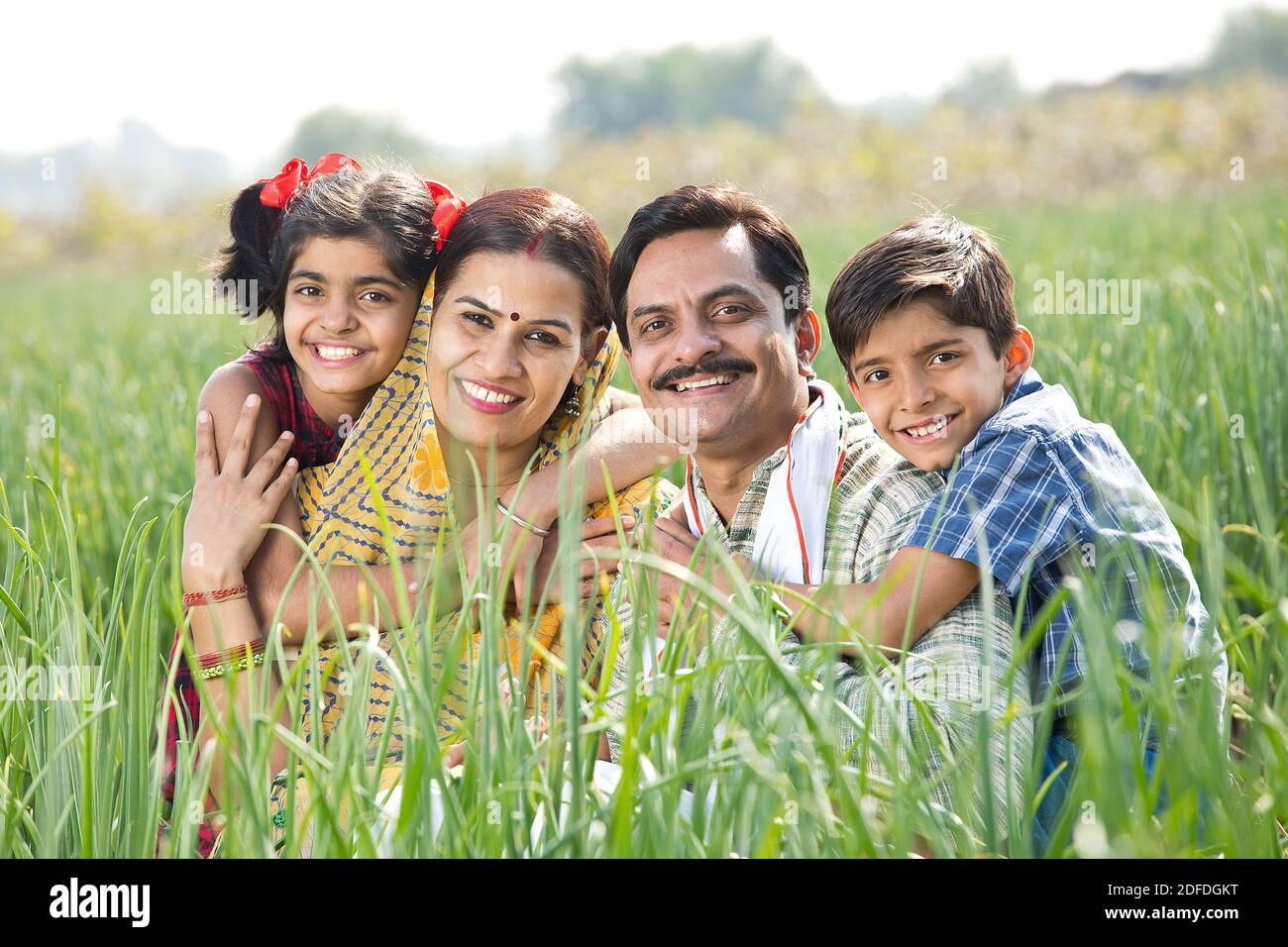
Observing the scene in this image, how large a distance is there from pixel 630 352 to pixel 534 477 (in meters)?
0.29

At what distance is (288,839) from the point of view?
4.03 feet

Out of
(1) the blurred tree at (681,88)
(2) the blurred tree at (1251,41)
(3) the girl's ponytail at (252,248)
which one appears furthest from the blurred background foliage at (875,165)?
(1) the blurred tree at (681,88)

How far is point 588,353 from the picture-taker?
216 centimetres

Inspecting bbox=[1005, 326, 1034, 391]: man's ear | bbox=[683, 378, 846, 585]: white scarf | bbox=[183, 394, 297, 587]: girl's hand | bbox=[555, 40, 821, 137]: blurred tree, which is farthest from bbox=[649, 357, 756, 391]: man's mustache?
bbox=[555, 40, 821, 137]: blurred tree

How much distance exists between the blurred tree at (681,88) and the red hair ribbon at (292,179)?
193ft

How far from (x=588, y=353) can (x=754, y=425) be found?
1.34 ft

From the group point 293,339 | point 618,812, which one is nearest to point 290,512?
point 293,339

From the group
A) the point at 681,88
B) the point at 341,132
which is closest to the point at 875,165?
the point at 681,88

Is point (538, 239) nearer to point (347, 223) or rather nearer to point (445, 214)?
point (445, 214)

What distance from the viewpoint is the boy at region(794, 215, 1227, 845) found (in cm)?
154

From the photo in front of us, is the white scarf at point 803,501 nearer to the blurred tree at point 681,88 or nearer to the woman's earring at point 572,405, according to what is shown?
the woman's earring at point 572,405

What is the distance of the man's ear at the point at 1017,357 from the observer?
5.91ft

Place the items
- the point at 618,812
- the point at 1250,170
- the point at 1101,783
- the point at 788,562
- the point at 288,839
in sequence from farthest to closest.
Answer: the point at 1250,170, the point at 788,562, the point at 288,839, the point at 618,812, the point at 1101,783
